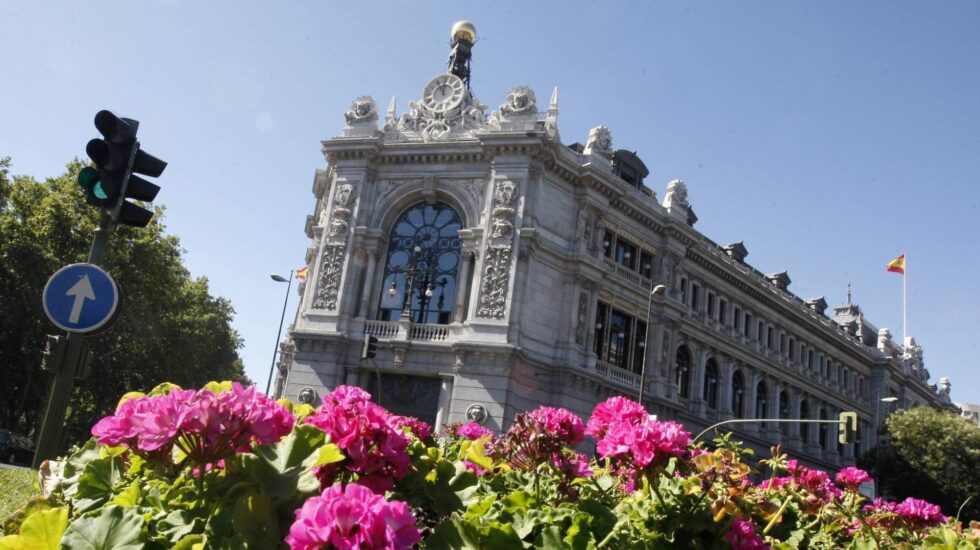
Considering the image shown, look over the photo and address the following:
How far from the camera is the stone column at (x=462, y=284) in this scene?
27.7m

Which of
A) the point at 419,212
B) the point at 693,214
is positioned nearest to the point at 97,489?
the point at 419,212

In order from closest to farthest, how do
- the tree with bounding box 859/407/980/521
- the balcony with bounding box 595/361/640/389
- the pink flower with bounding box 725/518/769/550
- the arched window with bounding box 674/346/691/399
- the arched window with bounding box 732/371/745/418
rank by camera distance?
1. the pink flower with bounding box 725/518/769/550
2. the balcony with bounding box 595/361/640/389
3. the arched window with bounding box 674/346/691/399
4. the tree with bounding box 859/407/980/521
5. the arched window with bounding box 732/371/745/418

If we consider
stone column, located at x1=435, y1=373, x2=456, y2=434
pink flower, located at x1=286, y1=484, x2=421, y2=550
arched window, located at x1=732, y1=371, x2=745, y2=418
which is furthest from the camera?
arched window, located at x1=732, y1=371, x2=745, y2=418

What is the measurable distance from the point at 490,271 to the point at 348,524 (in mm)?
25676

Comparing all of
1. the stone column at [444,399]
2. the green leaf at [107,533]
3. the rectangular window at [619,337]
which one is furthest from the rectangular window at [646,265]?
the green leaf at [107,533]

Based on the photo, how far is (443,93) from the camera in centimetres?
3080

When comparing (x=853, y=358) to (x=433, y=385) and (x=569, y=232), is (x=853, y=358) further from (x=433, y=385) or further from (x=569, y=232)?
(x=433, y=385)

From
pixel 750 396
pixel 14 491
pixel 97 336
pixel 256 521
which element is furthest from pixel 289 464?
pixel 750 396

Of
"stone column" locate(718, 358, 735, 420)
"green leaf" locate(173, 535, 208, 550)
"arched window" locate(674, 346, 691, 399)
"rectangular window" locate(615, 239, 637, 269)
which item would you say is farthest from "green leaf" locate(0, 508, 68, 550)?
"stone column" locate(718, 358, 735, 420)

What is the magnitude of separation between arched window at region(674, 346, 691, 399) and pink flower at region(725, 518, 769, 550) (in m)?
32.9

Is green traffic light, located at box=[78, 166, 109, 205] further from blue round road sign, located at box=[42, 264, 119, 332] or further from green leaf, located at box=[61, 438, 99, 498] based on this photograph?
green leaf, located at box=[61, 438, 99, 498]

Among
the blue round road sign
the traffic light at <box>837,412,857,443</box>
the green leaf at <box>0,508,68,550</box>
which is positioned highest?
the traffic light at <box>837,412,857,443</box>

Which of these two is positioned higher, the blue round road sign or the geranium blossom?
the blue round road sign

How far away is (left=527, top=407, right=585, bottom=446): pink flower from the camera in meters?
3.52
